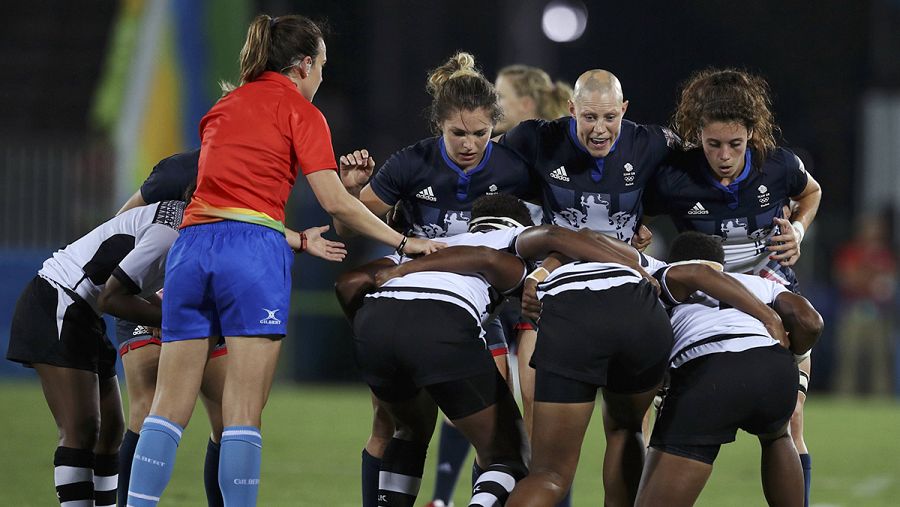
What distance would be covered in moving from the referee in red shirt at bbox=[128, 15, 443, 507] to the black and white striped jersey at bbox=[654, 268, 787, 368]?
2.99ft

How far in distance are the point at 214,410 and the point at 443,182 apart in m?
1.33

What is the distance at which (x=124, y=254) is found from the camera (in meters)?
4.79

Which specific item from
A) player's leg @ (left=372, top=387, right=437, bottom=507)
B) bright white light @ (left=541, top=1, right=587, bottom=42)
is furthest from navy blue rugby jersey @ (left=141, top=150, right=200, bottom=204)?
bright white light @ (left=541, top=1, right=587, bottom=42)

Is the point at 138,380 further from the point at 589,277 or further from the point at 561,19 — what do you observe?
the point at 561,19

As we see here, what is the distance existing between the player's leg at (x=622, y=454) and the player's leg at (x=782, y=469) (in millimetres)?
452

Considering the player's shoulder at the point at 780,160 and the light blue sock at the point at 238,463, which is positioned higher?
the player's shoulder at the point at 780,160

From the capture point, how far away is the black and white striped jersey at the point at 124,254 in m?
4.60

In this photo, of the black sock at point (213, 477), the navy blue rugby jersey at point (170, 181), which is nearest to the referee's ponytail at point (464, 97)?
the navy blue rugby jersey at point (170, 181)

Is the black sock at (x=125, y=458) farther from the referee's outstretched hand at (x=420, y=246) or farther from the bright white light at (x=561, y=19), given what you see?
the bright white light at (x=561, y=19)

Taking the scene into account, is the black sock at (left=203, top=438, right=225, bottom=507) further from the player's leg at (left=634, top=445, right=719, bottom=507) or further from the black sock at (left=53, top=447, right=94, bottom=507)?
the player's leg at (left=634, top=445, right=719, bottom=507)

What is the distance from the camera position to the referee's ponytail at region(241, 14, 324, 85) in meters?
4.51

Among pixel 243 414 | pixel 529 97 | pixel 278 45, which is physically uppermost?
pixel 278 45

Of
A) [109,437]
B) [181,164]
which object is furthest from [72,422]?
[181,164]

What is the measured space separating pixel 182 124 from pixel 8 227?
7.49 feet
